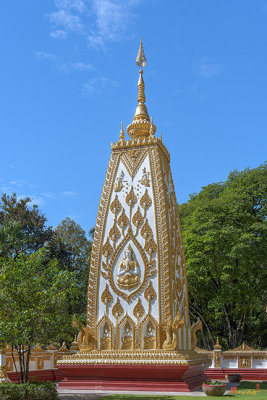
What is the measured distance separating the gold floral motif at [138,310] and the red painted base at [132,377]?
1.52 m

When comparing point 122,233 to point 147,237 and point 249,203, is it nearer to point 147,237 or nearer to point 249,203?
point 147,237

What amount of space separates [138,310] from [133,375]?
1880mm

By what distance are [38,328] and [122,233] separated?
4.50m

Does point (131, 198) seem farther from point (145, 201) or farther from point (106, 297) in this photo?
point (106, 297)

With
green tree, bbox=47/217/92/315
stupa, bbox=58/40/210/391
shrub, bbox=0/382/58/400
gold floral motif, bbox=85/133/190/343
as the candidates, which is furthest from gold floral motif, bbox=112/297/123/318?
green tree, bbox=47/217/92/315

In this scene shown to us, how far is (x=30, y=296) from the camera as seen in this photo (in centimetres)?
1164

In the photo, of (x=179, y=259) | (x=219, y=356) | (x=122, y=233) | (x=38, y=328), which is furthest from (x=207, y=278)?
(x=38, y=328)

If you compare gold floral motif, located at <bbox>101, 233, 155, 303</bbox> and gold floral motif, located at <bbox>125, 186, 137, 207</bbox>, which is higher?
gold floral motif, located at <bbox>125, 186, 137, 207</bbox>

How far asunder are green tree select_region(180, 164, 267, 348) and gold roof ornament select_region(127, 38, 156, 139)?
8.97 metres


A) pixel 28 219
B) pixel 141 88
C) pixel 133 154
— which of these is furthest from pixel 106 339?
pixel 28 219

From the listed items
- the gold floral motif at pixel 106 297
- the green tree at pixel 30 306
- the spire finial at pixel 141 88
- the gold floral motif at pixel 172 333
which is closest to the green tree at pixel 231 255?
the spire finial at pixel 141 88

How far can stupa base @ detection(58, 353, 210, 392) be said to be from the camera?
12.4 m

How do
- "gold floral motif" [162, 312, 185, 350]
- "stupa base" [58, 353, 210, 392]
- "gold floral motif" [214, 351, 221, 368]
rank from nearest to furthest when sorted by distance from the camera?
"stupa base" [58, 353, 210, 392]
"gold floral motif" [162, 312, 185, 350]
"gold floral motif" [214, 351, 221, 368]

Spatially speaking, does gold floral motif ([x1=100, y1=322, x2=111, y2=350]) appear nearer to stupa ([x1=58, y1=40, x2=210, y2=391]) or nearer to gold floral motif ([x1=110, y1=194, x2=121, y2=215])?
stupa ([x1=58, y1=40, x2=210, y2=391])
